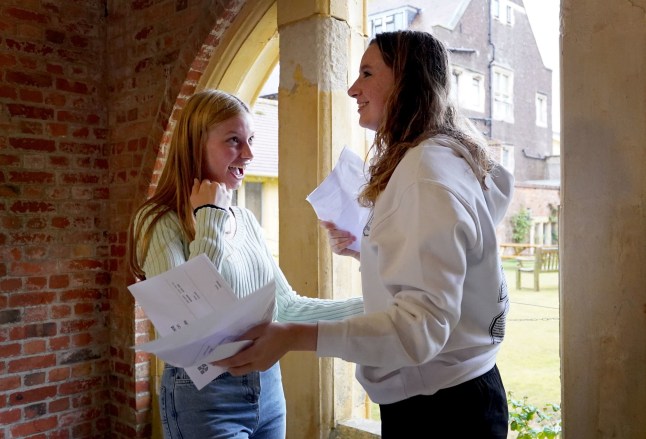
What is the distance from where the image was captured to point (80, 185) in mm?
3604

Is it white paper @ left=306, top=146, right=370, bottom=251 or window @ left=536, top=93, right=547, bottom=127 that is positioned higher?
window @ left=536, top=93, right=547, bottom=127

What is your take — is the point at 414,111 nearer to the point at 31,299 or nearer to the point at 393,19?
the point at 393,19

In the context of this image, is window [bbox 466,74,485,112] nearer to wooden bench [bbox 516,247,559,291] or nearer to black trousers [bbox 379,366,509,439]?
wooden bench [bbox 516,247,559,291]

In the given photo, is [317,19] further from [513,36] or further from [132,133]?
[132,133]

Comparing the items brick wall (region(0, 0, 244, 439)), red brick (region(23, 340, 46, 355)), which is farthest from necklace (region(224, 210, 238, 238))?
red brick (region(23, 340, 46, 355))

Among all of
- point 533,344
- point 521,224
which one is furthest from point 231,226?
point 533,344

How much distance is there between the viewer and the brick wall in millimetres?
3305

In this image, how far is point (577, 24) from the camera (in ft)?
5.61

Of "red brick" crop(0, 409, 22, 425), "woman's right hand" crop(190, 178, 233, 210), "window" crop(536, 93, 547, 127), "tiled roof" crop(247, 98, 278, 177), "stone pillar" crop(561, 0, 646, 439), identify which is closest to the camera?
"stone pillar" crop(561, 0, 646, 439)

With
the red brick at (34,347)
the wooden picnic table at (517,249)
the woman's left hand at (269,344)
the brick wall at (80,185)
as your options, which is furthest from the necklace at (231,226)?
the red brick at (34,347)

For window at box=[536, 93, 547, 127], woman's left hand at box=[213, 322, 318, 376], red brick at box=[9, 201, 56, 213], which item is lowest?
woman's left hand at box=[213, 322, 318, 376]

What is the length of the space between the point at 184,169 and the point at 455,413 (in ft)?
3.59

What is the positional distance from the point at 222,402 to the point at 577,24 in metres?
1.50

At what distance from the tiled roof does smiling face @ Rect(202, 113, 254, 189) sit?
217 cm
